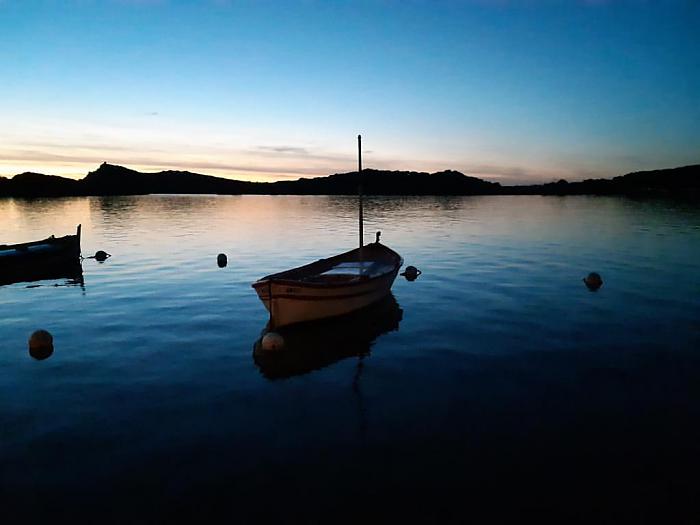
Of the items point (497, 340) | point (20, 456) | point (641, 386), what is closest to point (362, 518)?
point (20, 456)

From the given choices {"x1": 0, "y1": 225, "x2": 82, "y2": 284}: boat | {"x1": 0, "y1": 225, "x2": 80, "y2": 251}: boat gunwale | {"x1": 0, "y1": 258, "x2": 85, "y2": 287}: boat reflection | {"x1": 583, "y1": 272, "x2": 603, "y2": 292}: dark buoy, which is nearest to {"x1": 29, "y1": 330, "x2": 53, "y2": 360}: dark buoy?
{"x1": 0, "y1": 258, "x2": 85, "y2": 287}: boat reflection

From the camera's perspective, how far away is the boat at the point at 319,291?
685 inches

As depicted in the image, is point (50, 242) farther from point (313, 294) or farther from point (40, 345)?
point (313, 294)

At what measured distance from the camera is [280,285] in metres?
17.2

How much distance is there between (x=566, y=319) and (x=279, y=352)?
1282cm

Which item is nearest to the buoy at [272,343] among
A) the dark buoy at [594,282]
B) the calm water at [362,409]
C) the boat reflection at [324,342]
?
the boat reflection at [324,342]

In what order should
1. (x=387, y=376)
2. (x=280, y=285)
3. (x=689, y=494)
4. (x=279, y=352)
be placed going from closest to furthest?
(x=689, y=494), (x=387, y=376), (x=279, y=352), (x=280, y=285)

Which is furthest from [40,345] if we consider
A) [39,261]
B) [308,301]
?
[39,261]

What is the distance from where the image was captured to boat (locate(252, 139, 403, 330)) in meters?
17.4

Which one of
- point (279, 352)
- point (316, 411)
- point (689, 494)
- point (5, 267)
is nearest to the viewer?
point (689, 494)

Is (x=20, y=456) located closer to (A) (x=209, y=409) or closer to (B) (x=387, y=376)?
(A) (x=209, y=409)

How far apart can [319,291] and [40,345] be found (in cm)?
1019

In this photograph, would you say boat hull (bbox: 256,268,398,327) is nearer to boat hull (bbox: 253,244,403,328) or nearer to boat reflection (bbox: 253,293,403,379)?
boat hull (bbox: 253,244,403,328)

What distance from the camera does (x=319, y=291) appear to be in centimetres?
1794
